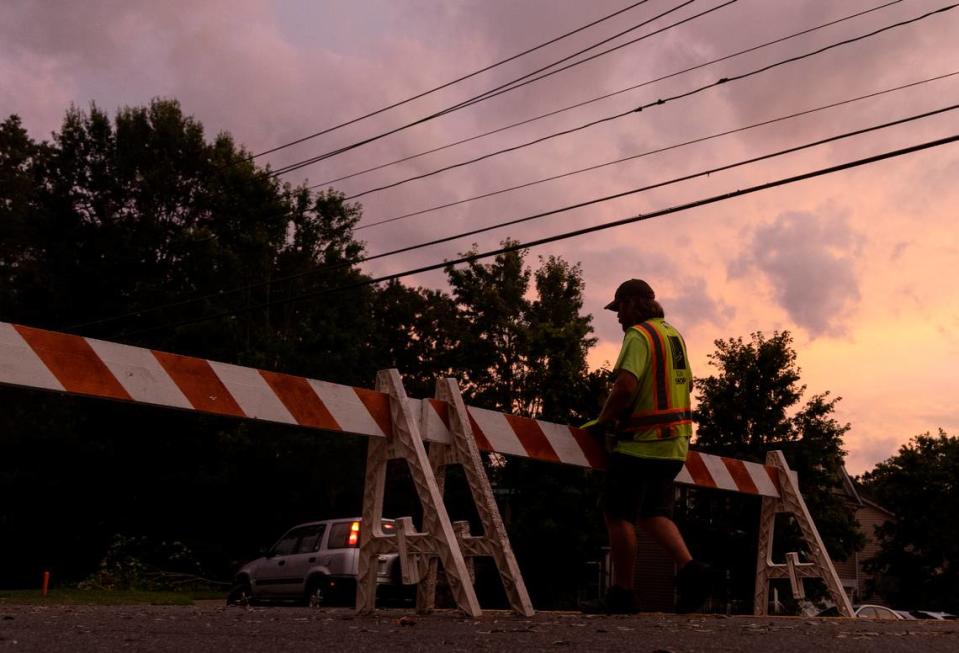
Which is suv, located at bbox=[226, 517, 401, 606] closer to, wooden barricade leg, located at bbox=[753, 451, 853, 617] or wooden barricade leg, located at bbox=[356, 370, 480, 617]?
Answer: wooden barricade leg, located at bbox=[753, 451, 853, 617]

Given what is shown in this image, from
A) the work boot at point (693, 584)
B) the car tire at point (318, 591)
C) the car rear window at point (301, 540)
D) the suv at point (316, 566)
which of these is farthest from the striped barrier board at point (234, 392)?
the car rear window at point (301, 540)

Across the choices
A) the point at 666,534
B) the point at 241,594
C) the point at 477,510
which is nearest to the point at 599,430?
the point at 666,534

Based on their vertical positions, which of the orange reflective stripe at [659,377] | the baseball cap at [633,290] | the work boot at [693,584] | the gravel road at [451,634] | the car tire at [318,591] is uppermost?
the baseball cap at [633,290]

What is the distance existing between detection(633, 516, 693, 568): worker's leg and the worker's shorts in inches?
1.4

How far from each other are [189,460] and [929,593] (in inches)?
1214

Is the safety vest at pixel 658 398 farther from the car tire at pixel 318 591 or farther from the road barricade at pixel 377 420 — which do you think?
the car tire at pixel 318 591

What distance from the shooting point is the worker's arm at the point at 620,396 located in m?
5.91

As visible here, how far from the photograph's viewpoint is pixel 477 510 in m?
5.99

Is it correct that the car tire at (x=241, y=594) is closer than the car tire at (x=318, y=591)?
No

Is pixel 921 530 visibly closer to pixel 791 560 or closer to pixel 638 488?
pixel 791 560

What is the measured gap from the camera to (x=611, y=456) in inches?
243

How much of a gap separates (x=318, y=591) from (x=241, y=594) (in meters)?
3.22

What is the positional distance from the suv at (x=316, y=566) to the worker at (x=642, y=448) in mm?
10712

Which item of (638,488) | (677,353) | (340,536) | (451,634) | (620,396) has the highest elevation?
(677,353)
